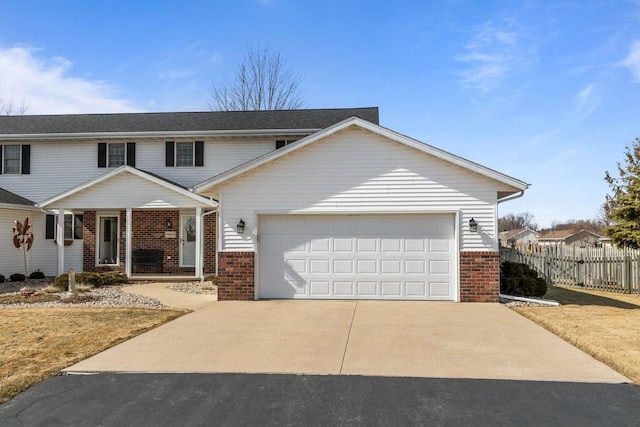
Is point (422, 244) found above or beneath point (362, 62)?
beneath

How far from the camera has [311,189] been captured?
421 inches

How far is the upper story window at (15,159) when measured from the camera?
17062mm

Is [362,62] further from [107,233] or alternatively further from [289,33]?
[107,233]

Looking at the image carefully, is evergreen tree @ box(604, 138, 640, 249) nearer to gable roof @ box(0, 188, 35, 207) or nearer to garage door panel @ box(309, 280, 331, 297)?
garage door panel @ box(309, 280, 331, 297)

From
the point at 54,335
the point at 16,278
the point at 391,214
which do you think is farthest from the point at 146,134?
the point at 54,335

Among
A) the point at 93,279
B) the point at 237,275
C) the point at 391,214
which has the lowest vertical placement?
the point at 93,279

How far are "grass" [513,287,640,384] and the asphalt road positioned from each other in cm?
108

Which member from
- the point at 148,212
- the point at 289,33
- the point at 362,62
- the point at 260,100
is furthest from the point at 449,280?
the point at 260,100

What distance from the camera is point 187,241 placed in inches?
631

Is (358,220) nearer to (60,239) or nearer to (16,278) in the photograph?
(60,239)

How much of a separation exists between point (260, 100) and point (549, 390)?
→ 30.0m

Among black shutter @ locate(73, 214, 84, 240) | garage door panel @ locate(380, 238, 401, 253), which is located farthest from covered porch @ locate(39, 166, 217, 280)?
garage door panel @ locate(380, 238, 401, 253)

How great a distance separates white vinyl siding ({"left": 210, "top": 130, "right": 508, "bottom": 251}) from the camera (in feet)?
33.9

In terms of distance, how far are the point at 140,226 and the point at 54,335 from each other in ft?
30.3
